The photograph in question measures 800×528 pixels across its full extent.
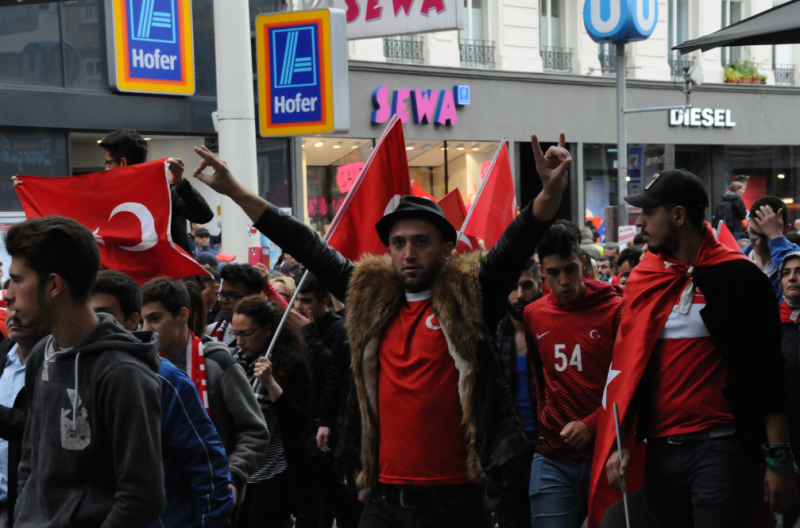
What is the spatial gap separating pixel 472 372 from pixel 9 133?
43.5 feet

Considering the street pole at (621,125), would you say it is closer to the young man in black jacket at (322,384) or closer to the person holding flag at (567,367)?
the young man in black jacket at (322,384)

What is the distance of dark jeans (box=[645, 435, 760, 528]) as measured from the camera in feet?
12.6

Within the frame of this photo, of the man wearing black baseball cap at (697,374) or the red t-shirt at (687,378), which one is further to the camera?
the red t-shirt at (687,378)

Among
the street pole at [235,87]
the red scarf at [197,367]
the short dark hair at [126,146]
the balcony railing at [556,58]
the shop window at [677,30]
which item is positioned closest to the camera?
the red scarf at [197,367]

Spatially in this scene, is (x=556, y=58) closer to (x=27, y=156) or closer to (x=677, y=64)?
(x=677, y=64)

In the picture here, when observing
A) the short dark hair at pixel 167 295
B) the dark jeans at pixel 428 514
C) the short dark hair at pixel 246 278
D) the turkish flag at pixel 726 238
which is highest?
the turkish flag at pixel 726 238

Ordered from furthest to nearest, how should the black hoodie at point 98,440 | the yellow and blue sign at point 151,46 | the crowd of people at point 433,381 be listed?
the yellow and blue sign at point 151,46, the crowd of people at point 433,381, the black hoodie at point 98,440

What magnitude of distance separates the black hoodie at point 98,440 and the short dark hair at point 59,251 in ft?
0.55

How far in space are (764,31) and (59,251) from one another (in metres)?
3.41

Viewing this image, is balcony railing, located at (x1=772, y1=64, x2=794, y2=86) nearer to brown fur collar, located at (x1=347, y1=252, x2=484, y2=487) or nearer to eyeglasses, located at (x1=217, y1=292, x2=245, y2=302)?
eyeglasses, located at (x1=217, y1=292, x2=245, y2=302)

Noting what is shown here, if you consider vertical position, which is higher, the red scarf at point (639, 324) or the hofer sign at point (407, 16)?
the hofer sign at point (407, 16)

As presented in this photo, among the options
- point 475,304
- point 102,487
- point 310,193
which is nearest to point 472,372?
point 475,304

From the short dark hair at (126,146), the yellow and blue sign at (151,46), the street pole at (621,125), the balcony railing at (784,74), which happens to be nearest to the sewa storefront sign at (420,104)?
the street pole at (621,125)

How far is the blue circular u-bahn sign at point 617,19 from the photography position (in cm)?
2147
